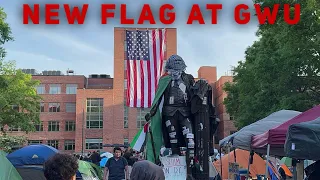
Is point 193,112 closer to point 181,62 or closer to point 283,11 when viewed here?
point 181,62

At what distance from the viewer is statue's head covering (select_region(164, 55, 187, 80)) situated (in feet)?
18.8

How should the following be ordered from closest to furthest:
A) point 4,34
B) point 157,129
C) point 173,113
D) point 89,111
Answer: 1. point 173,113
2. point 157,129
3. point 4,34
4. point 89,111

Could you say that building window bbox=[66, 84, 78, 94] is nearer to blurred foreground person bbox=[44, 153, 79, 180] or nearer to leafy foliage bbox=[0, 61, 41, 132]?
leafy foliage bbox=[0, 61, 41, 132]

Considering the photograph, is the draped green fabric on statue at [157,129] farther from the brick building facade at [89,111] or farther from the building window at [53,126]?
the building window at [53,126]

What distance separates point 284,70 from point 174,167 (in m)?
23.0

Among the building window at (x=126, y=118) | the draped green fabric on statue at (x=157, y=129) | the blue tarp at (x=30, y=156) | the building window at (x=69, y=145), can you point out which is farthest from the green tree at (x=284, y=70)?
the building window at (x=69, y=145)

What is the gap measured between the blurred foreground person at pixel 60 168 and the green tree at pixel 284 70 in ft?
53.4

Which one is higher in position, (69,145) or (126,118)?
(126,118)

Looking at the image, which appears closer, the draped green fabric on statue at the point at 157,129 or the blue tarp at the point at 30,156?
Answer: the draped green fabric on statue at the point at 157,129

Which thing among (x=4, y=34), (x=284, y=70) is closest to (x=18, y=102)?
(x=4, y=34)

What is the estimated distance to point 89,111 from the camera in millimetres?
73812

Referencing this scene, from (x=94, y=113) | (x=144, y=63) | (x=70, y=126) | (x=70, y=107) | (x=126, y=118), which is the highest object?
(x=144, y=63)

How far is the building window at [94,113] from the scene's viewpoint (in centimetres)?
7294

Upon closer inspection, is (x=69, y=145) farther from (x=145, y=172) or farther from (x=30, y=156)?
(x=145, y=172)
